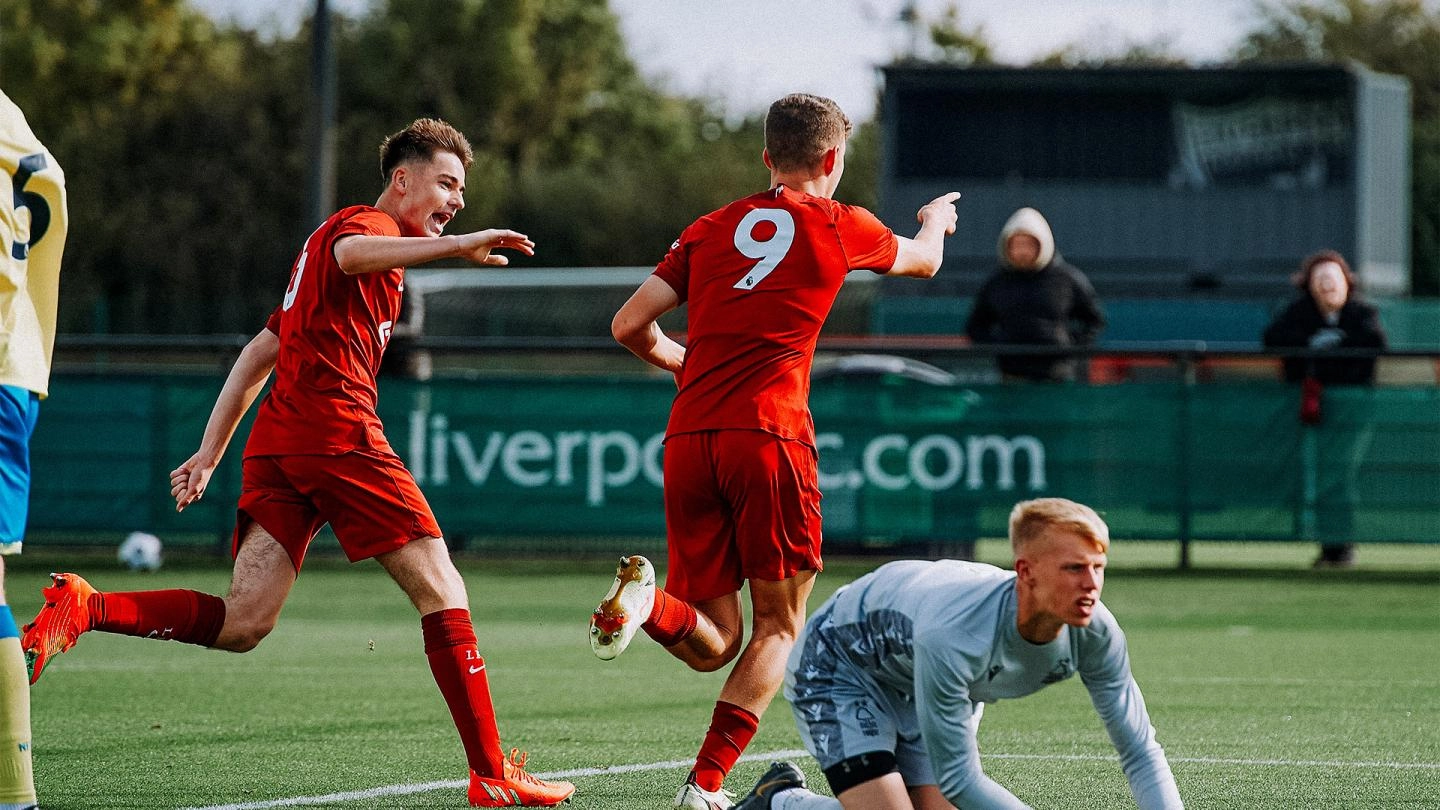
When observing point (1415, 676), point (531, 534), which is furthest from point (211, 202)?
point (1415, 676)

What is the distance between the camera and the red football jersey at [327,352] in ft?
19.3

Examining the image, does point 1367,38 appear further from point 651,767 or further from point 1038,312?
point 651,767

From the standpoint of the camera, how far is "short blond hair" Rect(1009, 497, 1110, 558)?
4.39 meters

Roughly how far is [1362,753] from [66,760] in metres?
4.20

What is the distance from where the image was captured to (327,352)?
19.5 ft

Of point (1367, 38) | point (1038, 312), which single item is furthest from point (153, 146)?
point (1038, 312)

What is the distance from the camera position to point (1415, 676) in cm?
898

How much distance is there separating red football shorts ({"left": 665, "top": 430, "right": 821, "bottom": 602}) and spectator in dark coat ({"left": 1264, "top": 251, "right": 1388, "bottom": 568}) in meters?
8.82

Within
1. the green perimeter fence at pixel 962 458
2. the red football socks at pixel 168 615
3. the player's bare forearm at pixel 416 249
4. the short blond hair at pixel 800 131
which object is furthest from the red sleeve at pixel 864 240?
the green perimeter fence at pixel 962 458

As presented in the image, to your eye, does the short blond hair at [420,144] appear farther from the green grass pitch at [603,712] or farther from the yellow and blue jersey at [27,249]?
the green grass pitch at [603,712]

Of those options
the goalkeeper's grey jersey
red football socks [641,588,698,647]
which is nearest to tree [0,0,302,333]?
red football socks [641,588,698,647]

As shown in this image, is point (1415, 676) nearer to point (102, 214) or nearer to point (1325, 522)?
point (1325, 522)

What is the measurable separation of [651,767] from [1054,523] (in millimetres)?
2476

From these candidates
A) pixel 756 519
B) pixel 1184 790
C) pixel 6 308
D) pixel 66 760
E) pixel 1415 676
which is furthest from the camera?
pixel 1415 676
